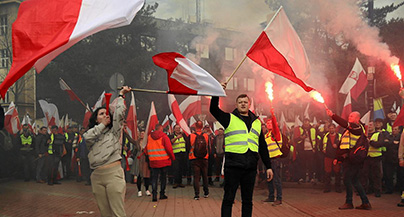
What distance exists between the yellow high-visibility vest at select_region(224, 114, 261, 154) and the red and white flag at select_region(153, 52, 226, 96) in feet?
1.64

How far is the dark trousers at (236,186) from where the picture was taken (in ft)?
17.3

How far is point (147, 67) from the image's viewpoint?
25.3 meters

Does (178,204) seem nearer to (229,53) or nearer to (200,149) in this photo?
(200,149)

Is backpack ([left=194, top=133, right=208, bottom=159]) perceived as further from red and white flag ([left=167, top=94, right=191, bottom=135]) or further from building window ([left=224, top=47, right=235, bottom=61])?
building window ([left=224, top=47, right=235, bottom=61])

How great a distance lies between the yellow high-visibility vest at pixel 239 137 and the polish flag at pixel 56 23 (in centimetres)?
195

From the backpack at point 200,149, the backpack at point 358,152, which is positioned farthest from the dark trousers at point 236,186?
the backpack at point 200,149

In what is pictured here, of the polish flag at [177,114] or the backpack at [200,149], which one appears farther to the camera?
the polish flag at [177,114]

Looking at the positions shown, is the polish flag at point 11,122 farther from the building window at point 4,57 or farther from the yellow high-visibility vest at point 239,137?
the yellow high-visibility vest at point 239,137

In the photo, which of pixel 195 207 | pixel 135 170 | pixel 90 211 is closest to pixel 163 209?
pixel 195 207

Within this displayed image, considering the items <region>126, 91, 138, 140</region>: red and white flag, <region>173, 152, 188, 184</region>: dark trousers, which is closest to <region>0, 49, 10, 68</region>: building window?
<region>173, 152, 188, 184</region>: dark trousers

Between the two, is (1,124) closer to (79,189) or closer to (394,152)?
(79,189)

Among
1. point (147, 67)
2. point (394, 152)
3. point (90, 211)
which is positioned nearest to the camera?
point (90, 211)

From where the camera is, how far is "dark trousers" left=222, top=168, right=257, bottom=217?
5273 millimetres

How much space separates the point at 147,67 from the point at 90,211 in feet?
57.8
